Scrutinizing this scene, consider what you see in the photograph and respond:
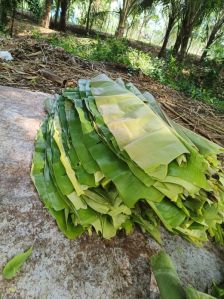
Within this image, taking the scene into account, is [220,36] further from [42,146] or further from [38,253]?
[38,253]

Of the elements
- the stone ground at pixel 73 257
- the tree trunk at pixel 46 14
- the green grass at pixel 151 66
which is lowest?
the stone ground at pixel 73 257

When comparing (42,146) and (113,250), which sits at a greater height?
(42,146)

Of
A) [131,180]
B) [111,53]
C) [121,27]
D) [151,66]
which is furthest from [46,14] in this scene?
[131,180]

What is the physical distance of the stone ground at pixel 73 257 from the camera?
123cm

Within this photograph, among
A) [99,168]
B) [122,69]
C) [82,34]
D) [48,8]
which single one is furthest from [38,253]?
[82,34]

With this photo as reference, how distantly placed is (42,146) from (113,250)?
89 cm

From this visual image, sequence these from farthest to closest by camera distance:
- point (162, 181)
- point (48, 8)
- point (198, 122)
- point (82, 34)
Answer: point (82, 34), point (48, 8), point (198, 122), point (162, 181)

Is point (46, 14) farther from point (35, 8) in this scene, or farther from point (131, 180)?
point (131, 180)

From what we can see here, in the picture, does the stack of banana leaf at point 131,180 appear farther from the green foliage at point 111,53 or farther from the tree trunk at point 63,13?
the tree trunk at point 63,13

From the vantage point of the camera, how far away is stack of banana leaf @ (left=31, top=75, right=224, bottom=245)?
130 cm

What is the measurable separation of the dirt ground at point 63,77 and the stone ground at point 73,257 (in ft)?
6.07

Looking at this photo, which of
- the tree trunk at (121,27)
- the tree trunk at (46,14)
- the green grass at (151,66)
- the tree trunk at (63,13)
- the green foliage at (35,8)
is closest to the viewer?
the green grass at (151,66)

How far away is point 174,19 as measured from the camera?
1043cm

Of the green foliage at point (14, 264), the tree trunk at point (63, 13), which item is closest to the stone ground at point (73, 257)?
the green foliage at point (14, 264)
